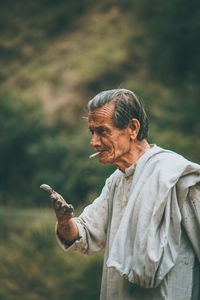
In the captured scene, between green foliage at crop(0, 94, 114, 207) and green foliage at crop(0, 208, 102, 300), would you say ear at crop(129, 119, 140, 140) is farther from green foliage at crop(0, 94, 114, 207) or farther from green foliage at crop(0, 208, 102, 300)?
green foliage at crop(0, 94, 114, 207)

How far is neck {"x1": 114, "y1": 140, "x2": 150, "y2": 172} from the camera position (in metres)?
2.08

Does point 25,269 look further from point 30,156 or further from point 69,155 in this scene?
point 30,156

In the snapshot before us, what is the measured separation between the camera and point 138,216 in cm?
184

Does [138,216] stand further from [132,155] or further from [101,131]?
[101,131]

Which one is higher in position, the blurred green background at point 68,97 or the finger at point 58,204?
the blurred green background at point 68,97

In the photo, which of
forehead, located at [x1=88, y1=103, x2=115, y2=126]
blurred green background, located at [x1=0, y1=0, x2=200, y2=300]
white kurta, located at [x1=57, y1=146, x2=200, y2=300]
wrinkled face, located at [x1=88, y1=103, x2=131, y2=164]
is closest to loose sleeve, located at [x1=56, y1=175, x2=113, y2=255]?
white kurta, located at [x1=57, y1=146, x2=200, y2=300]

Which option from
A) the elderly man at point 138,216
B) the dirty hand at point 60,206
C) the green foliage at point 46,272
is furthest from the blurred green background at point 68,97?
the dirty hand at point 60,206

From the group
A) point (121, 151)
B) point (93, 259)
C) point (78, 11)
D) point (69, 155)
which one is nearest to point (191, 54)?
point (69, 155)

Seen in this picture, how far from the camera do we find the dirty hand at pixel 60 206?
1.86m

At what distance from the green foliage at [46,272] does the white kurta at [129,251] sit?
250 centimetres

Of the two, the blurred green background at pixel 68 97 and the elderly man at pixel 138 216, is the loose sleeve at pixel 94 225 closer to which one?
the elderly man at pixel 138 216

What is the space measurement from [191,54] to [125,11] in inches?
599

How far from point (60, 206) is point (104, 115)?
1.68ft

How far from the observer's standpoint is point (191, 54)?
1748 cm
